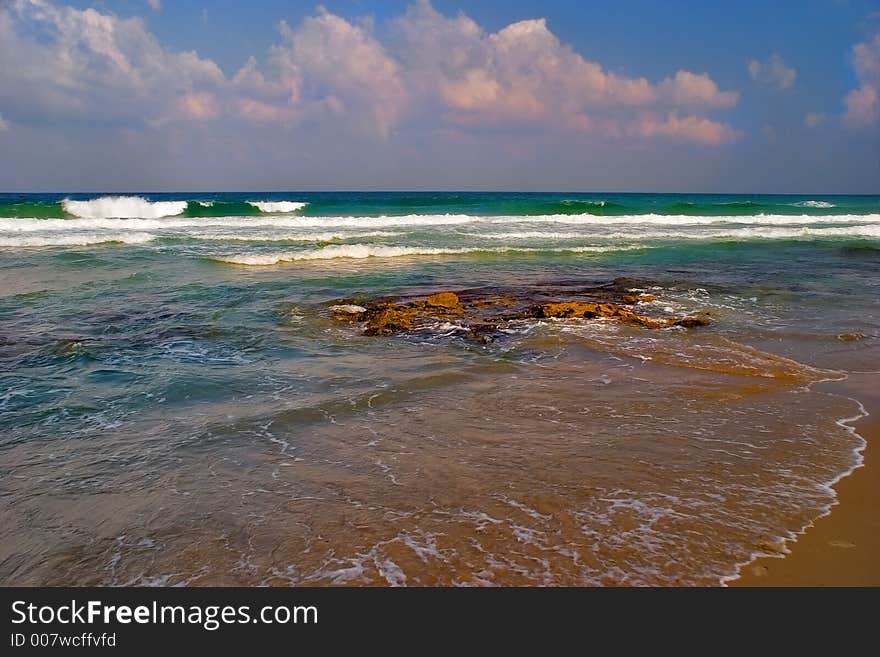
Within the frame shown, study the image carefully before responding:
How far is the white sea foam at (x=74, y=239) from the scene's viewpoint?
2208 centimetres

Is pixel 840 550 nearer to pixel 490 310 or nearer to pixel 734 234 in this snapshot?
pixel 490 310

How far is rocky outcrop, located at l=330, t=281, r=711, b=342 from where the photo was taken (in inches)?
376

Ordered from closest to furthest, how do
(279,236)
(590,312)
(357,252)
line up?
(590,312) < (357,252) < (279,236)

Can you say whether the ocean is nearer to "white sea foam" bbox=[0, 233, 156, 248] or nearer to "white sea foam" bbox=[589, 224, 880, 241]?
"white sea foam" bbox=[0, 233, 156, 248]

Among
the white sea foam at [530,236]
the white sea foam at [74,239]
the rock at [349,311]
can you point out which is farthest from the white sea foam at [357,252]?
the rock at [349,311]

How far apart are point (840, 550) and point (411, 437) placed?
10.0ft

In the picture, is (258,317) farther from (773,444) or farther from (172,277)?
(773,444)

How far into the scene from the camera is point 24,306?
11.2 m

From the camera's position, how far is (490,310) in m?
10.8

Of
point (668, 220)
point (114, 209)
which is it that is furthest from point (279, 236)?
point (668, 220)

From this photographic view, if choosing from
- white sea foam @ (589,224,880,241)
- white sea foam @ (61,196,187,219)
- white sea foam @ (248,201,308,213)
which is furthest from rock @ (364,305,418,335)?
white sea foam @ (248,201,308,213)

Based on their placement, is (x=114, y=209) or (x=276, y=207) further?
(x=276, y=207)

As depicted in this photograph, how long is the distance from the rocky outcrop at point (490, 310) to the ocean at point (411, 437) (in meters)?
0.21

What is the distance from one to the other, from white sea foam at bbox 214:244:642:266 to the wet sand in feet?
53.1
